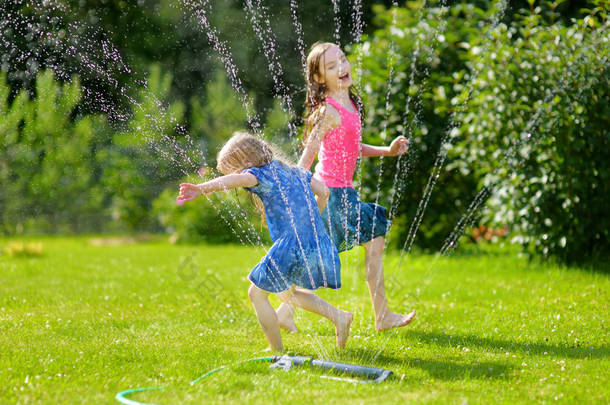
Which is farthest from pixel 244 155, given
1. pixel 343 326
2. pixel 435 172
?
pixel 435 172

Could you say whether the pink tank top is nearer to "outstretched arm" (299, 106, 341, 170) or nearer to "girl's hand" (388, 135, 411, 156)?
"outstretched arm" (299, 106, 341, 170)

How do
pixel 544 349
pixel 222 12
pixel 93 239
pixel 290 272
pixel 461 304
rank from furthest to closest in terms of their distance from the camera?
pixel 93 239, pixel 222 12, pixel 461 304, pixel 544 349, pixel 290 272

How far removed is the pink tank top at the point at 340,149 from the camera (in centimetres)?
364

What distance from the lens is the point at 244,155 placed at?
3271 mm

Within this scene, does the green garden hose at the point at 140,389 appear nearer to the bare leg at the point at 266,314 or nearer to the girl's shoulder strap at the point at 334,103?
the bare leg at the point at 266,314

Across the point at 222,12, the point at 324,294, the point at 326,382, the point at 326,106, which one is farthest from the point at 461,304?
the point at 222,12

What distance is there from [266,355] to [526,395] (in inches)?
47.0

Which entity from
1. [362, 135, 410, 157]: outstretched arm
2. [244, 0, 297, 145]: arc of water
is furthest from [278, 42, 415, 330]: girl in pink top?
[244, 0, 297, 145]: arc of water

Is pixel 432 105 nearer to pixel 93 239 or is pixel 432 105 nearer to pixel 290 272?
pixel 290 272

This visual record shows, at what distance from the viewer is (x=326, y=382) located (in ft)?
8.89

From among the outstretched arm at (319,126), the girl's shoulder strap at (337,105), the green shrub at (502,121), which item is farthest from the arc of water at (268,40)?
the outstretched arm at (319,126)

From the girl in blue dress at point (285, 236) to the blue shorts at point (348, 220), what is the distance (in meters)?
0.34

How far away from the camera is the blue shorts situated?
3676 millimetres

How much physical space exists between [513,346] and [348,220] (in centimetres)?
108
